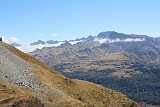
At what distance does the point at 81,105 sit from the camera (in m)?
92.2

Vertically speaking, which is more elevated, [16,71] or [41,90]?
[16,71]

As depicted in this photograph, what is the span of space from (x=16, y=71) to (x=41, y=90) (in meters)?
10.7

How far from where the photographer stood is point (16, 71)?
101 m

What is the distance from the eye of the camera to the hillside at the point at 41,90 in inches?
3171

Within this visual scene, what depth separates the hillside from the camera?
80.5m

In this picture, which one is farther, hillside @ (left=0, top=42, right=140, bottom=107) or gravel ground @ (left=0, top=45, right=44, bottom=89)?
gravel ground @ (left=0, top=45, right=44, bottom=89)

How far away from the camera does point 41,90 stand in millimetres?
95812

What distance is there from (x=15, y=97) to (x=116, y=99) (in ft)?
175

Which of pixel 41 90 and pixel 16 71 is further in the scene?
pixel 16 71

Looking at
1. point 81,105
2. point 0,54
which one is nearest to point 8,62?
point 0,54

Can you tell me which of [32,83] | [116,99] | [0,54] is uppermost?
[0,54]

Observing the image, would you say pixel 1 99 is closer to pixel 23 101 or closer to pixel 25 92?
pixel 23 101

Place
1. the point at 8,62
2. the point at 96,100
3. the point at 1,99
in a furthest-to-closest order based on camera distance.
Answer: the point at 96,100, the point at 8,62, the point at 1,99

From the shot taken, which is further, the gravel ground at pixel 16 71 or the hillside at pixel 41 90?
the gravel ground at pixel 16 71
